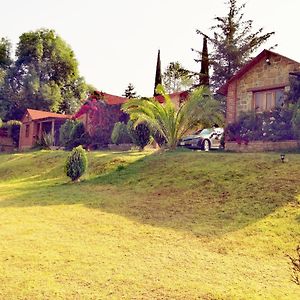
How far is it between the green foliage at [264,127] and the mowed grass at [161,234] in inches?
150

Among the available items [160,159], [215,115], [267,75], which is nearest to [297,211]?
[160,159]

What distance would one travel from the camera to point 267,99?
1875cm

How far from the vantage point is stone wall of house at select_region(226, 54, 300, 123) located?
1784cm

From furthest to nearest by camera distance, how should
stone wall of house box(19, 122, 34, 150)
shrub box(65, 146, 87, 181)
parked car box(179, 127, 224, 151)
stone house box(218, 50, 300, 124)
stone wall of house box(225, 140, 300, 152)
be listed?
stone wall of house box(19, 122, 34, 150)
parked car box(179, 127, 224, 151)
stone house box(218, 50, 300, 124)
stone wall of house box(225, 140, 300, 152)
shrub box(65, 146, 87, 181)

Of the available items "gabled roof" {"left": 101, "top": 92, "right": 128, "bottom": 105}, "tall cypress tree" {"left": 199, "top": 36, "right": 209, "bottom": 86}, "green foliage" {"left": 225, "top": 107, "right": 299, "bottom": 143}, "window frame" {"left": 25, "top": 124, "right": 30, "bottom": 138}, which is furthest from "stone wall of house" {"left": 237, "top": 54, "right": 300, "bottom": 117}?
"window frame" {"left": 25, "top": 124, "right": 30, "bottom": 138}

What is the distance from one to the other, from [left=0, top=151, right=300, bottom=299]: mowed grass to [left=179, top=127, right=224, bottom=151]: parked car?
6806mm

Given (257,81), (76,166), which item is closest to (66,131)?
(257,81)

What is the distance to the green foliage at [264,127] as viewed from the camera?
16.1m

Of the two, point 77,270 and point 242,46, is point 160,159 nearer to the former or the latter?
point 77,270

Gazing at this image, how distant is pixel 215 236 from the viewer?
7027 mm

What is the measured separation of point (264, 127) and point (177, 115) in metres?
4.04

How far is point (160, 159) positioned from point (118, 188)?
3.56 metres

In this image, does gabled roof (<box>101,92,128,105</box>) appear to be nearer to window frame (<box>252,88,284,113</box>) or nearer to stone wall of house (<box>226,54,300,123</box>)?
stone wall of house (<box>226,54,300,123</box>)

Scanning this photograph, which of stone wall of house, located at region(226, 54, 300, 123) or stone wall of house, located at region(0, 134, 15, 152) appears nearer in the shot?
stone wall of house, located at region(226, 54, 300, 123)
